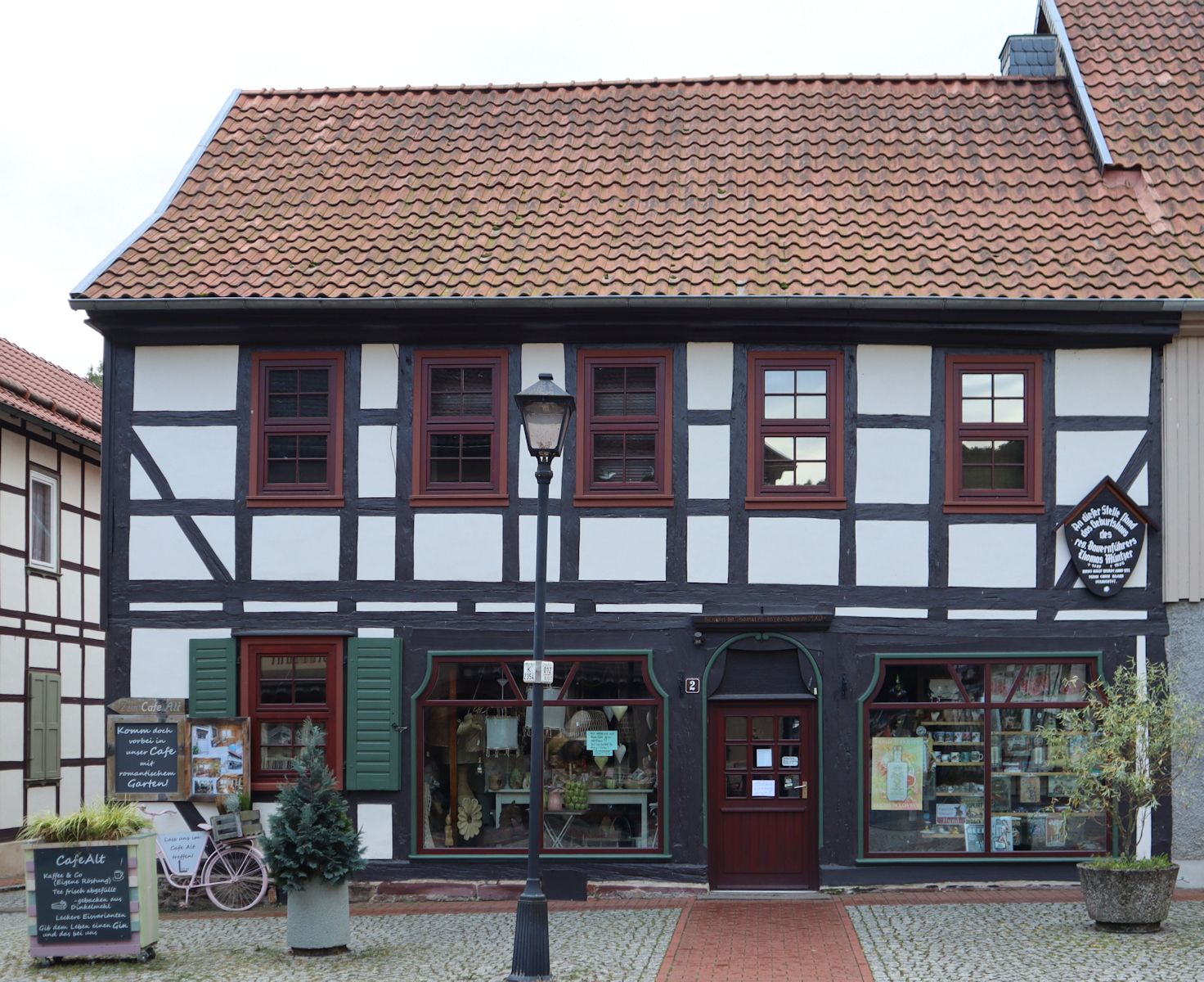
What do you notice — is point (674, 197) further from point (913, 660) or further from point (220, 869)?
point (220, 869)

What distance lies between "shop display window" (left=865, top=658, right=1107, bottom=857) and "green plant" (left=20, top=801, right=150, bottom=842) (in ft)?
23.0

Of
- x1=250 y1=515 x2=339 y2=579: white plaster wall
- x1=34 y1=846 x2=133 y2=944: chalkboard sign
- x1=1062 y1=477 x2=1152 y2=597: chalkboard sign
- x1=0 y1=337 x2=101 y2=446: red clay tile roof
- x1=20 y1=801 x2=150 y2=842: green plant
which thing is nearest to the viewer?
x1=34 y1=846 x2=133 y2=944: chalkboard sign

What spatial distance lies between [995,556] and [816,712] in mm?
2297

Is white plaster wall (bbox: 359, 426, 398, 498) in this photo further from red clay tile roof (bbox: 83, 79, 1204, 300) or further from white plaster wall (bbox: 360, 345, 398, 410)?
red clay tile roof (bbox: 83, 79, 1204, 300)

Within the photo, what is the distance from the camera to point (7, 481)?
74.4ft

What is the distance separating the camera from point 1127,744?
14.6m

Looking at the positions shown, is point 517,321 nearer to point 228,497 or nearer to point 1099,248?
point 228,497

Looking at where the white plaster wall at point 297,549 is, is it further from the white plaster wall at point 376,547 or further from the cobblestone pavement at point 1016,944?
the cobblestone pavement at point 1016,944

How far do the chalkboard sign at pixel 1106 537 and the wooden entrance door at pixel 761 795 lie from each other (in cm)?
299

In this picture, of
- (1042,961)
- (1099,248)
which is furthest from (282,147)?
(1042,961)

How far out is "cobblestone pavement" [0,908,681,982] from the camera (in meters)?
12.8

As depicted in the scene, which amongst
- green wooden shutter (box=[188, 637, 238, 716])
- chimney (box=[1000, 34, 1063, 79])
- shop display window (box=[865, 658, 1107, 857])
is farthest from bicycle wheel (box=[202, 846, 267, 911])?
chimney (box=[1000, 34, 1063, 79])

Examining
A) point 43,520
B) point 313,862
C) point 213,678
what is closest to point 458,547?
point 213,678

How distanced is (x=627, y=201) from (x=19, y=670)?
35.5 feet
